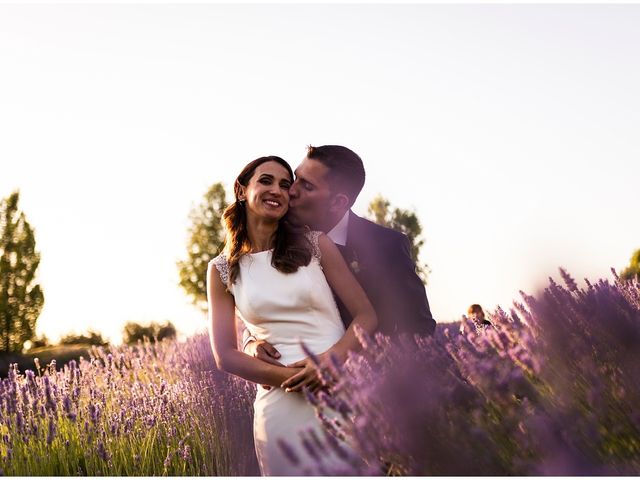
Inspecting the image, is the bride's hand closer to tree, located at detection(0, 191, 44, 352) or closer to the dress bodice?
the dress bodice

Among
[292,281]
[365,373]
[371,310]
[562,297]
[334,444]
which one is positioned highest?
[292,281]

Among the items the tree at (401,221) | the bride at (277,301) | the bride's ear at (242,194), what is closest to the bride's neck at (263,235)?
the bride at (277,301)

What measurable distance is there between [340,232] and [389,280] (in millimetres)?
457

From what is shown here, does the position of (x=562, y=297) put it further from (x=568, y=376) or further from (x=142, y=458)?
(x=142, y=458)

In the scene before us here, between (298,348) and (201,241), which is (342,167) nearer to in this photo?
(298,348)

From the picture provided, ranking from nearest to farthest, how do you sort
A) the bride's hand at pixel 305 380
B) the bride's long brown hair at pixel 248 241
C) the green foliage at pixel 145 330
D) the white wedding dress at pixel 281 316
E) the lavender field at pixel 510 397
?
the lavender field at pixel 510 397, the bride's hand at pixel 305 380, the white wedding dress at pixel 281 316, the bride's long brown hair at pixel 248 241, the green foliage at pixel 145 330

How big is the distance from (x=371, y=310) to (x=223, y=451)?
165 centimetres

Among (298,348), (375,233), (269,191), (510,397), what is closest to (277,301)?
(298,348)

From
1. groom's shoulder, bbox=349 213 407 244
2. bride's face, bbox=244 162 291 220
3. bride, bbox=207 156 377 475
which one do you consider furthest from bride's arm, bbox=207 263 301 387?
groom's shoulder, bbox=349 213 407 244

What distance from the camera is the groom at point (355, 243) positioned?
10.7 ft

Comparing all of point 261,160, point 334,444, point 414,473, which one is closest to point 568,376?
point 414,473

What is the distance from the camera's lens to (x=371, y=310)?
3.03m

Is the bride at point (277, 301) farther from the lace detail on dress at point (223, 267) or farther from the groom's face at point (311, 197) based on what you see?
the groom's face at point (311, 197)

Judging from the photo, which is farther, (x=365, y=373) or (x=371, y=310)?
(x=371, y=310)
